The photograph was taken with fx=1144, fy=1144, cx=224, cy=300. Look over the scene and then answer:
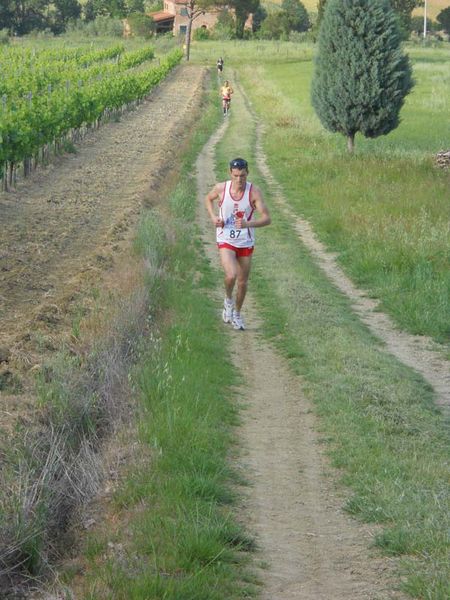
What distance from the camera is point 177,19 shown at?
11250 cm

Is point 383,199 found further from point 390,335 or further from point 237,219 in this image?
point 237,219

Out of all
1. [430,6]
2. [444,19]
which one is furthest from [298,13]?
[430,6]

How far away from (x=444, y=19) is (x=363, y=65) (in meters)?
113

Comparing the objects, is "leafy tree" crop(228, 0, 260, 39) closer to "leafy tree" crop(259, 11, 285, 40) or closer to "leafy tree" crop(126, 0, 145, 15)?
"leafy tree" crop(259, 11, 285, 40)

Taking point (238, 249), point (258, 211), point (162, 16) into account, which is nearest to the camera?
point (258, 211)

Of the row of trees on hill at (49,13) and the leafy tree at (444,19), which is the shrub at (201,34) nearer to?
the row of trees on hill at (49,13)

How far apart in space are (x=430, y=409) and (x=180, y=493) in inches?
126

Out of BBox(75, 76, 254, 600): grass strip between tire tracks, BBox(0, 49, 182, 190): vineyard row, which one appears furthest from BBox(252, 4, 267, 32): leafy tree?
BBox(75, 76, 254, 600): grass strip between tire tracks

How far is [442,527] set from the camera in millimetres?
5883

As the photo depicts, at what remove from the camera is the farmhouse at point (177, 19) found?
111 metres

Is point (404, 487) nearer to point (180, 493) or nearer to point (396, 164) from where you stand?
point (180, 493)

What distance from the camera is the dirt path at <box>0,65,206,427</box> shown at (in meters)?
9.93

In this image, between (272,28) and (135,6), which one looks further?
(135,6)

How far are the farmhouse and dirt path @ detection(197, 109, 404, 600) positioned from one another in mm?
102356
